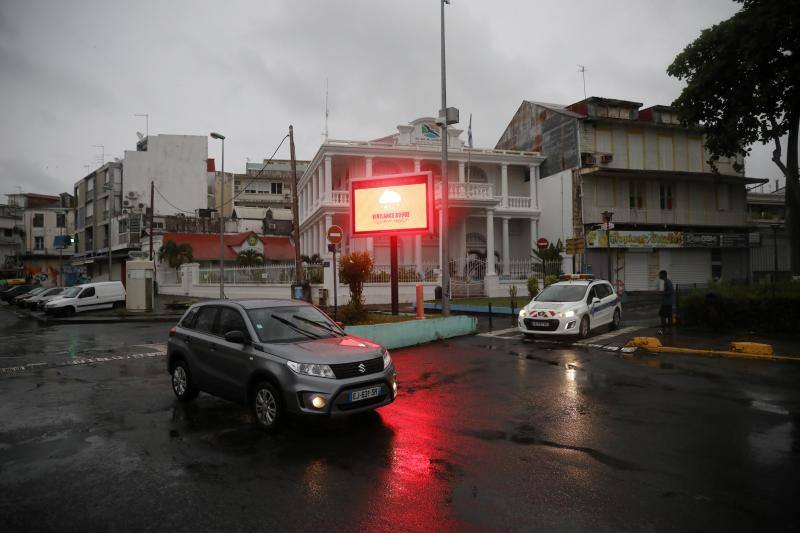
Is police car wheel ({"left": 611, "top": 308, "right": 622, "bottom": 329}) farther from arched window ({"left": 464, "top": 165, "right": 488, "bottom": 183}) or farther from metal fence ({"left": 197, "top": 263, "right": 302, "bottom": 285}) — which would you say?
arched window ({"left": 464, "top": 165, "right": 488, "bottom": 183})

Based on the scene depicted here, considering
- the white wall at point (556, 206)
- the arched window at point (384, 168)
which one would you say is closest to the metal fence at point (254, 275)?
the arched window at point (384, 168)

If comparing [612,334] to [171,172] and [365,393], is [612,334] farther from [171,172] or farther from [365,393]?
[171,172]

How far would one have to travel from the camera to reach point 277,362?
5.79 metres

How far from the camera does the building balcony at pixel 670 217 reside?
3094 centimetres

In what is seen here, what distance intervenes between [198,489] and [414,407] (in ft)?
11.2

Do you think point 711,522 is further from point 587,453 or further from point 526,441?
point 526,441

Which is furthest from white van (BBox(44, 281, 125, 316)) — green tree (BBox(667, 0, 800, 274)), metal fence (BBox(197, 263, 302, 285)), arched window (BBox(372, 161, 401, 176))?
green tree (BBox(667, 0, 800, 274))

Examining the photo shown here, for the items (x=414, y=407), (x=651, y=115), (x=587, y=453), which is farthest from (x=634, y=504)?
(x=651, y=115)

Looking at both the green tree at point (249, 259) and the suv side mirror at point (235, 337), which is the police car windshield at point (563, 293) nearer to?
the suv side mirror at point (235, 337)

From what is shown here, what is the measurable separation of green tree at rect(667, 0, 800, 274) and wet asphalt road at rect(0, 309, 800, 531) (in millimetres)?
14603

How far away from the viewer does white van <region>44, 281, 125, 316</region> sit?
946 inches

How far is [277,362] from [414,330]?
312 inches

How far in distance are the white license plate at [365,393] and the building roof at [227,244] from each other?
111 ft

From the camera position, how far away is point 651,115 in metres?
33.6
